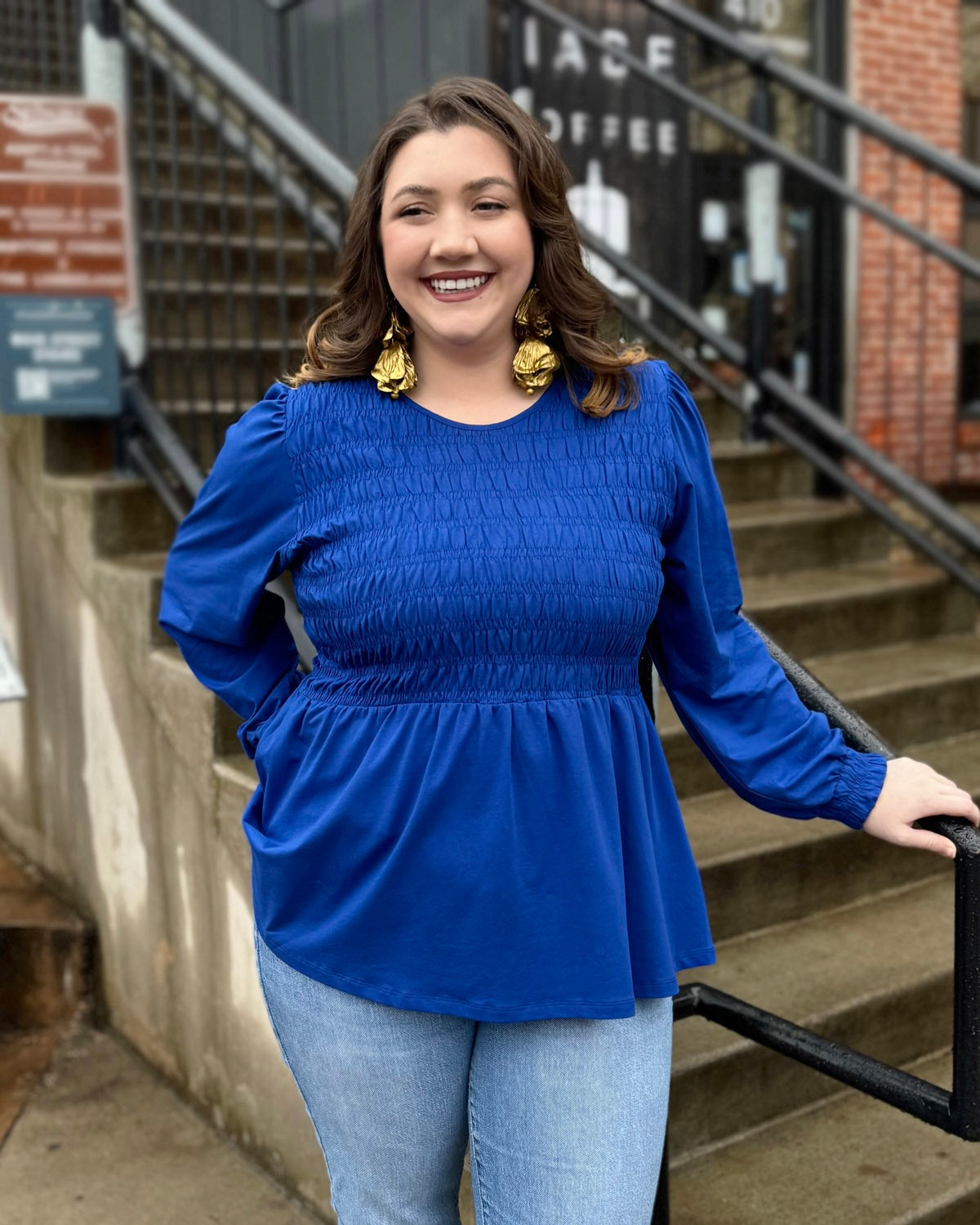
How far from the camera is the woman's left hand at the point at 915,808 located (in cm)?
158

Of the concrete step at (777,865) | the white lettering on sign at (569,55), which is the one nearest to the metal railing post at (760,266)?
the white lettering on sign at (569,55)

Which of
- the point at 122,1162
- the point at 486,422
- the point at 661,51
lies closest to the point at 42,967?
the point at 122,1162

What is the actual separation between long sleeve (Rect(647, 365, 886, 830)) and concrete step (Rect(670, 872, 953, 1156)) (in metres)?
1.08

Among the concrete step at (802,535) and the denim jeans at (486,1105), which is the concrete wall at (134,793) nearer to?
the denim jeans at (486,1105)

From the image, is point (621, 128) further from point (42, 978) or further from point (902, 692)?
point (42, 978)

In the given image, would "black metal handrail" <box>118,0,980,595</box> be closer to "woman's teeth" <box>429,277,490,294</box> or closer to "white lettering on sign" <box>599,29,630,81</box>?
"white lettering on sign" <box>599,29,630,81</box>

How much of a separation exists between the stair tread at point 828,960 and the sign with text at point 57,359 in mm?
2144

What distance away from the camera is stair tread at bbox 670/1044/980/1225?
2383mm

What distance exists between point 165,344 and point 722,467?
2.00 meters

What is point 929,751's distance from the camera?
3822 millimetres

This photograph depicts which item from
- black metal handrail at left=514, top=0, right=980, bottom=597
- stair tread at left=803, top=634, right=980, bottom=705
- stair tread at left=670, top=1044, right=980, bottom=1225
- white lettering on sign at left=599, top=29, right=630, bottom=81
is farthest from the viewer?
white lettering on sign at left=599, top=29, right=630, bottom=81

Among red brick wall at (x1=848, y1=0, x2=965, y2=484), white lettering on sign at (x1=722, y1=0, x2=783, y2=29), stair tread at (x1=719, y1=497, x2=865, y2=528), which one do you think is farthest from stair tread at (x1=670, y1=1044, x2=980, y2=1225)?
white lettering on sign at (x1=722, y1=0, x2=783, y2=29)

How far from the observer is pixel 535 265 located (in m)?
1.63

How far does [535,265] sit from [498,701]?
54 cm
